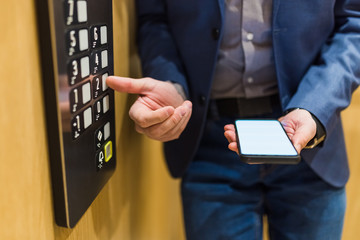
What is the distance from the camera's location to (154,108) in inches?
19.0

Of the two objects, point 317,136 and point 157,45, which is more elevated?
point 157,45

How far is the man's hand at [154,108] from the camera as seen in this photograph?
427 millimetres

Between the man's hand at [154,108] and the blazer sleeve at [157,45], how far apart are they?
0.15ft

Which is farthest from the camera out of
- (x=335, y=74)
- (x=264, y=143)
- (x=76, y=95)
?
(x=335, y=74)

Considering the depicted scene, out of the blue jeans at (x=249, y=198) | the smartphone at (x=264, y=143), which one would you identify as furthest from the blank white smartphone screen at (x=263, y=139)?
the blue jeans at (x=249, y=198)

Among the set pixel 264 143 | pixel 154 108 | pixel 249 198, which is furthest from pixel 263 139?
pixel 249 198

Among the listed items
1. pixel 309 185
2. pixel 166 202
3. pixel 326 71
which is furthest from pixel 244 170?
pixel 166 202

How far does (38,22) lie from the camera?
27 centimetres

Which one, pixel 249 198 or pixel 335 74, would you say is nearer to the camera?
pixel 335 74

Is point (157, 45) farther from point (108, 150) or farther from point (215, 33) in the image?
point (108, 150)

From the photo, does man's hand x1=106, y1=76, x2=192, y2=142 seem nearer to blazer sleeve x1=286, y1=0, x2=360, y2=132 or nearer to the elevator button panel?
the elevator button panel

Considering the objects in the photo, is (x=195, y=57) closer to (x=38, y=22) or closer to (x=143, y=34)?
(x=143, y=34)

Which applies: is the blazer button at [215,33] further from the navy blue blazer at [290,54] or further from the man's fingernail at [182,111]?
the man's fingernail at [182,111]

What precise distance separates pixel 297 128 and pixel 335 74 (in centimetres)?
14
